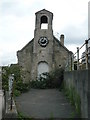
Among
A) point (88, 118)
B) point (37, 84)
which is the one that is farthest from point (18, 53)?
point (88, 118)

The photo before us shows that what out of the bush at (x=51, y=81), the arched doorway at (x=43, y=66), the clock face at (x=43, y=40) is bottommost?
the bush at (x=51, y=81)

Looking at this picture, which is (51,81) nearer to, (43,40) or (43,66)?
(43,66)

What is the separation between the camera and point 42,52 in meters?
35.9

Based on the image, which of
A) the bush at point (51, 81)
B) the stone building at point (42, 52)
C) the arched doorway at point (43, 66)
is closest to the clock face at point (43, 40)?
the stone building at point (42, 52)

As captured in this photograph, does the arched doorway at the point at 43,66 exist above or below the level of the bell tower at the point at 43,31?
below

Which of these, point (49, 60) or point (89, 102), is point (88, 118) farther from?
point (49, 60)

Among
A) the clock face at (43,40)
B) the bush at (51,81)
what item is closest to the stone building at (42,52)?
the clock face at (43,40)

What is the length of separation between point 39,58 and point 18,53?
108 inches

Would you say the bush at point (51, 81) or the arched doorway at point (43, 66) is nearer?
the bush at point (51, 81)

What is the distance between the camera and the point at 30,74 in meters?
35.6

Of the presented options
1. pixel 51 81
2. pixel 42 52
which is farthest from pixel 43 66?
pixel 51 81

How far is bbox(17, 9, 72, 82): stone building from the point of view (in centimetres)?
3544

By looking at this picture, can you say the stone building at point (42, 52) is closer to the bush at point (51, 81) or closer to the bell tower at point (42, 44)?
the bell tower at point (42, 44)

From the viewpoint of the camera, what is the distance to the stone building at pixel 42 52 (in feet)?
116
